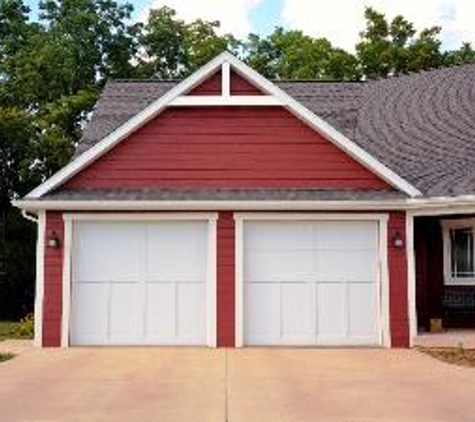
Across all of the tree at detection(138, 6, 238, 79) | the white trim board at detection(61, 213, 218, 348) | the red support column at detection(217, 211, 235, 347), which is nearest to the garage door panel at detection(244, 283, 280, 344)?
the red support column at detection(217, 211, 235, 347)

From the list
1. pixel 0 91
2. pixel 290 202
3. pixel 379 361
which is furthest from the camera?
pixel 0 91

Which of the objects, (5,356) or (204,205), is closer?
(5,356)

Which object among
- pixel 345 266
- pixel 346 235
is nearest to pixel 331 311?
pixel 345 266

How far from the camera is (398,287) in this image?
14.0 meters

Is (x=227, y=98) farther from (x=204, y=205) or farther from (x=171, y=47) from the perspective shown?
(x=171, y=47)

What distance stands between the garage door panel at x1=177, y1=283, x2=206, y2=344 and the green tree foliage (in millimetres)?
15071

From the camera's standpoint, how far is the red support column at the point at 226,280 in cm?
1388

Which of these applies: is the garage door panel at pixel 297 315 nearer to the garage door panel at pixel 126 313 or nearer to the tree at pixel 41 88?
the garage door panel at pixel 126 313

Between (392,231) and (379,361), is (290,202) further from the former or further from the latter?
(379,361)

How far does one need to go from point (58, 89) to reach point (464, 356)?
23.6 metres

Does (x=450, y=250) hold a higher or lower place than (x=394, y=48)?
lower

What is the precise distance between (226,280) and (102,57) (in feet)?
82.5

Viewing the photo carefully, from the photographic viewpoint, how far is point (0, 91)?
3127 cm

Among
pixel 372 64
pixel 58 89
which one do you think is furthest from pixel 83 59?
pixel 372 64
